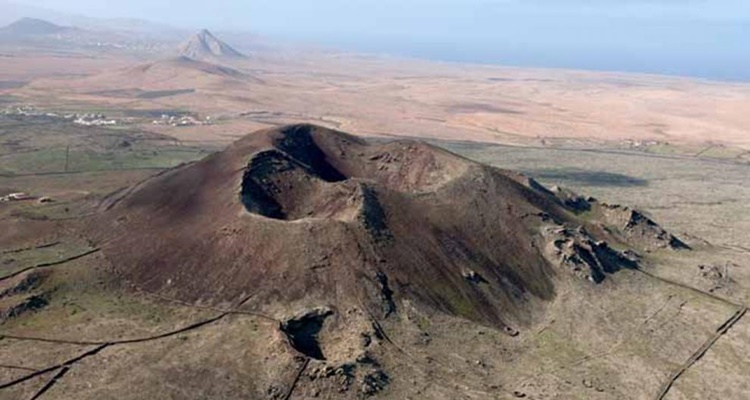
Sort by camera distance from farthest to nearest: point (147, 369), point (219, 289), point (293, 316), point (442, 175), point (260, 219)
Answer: point (442, 175), point (260, 219), point (219, 289), point (293, 316), point (147, 369)

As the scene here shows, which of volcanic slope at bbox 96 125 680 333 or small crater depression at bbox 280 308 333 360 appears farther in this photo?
volcanic slope at bbox 96 125 680 333

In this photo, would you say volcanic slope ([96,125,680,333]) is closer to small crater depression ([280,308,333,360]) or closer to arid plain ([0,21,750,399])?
arid plain ([0,21,750,399])

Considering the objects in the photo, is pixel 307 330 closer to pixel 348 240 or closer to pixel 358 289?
pixel 358 289

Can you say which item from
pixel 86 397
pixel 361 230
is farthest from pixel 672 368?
pixel 86 397

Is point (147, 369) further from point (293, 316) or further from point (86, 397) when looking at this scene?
point (293, 316)

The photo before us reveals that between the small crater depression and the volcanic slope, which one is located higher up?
the volcanic slope

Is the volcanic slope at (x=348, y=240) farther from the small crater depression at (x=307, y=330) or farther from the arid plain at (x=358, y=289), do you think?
the small crater depression at (x=307, y=330)

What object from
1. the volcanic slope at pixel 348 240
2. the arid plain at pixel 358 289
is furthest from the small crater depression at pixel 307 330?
the volcanic slope at pixel 348 240

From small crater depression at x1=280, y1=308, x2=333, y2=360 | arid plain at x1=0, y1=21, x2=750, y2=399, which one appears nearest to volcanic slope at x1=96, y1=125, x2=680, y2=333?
arid plain at x1=0, y1=21, x2=750, y2=399
